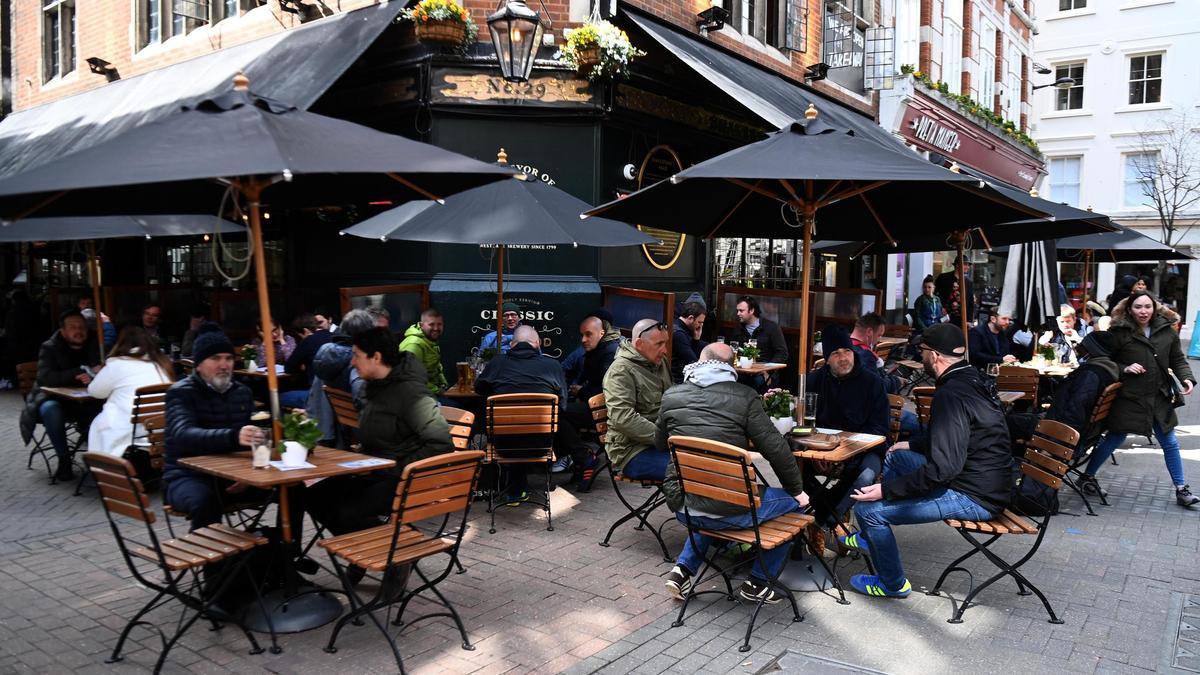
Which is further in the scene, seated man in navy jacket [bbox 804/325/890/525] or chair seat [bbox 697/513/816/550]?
seated man in navy jacket [bbox 804/325/890/525]

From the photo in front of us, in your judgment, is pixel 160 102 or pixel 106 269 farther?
pixel 106 269

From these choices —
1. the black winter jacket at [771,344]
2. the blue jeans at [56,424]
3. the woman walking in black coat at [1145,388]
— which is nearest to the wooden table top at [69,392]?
the blue jeans at [56,424]

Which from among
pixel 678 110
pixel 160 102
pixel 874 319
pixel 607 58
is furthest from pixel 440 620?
pixel 160 102

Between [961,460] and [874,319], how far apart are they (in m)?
2.78

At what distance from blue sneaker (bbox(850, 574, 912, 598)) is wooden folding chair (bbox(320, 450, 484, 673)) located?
7.68 feet

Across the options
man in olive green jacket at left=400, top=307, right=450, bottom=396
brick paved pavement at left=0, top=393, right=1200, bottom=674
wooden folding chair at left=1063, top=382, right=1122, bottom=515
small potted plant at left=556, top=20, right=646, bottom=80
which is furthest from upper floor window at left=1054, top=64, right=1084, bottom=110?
man in olive green jacket at left=400, top=307, right=450, bottom=396

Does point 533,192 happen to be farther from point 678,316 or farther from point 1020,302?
point 1020,302

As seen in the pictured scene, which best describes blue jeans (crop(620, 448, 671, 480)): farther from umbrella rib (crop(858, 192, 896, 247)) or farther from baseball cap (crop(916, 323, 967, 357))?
umbrella rib (crop(858, 192, 896, 247))

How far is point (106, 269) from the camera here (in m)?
16.0

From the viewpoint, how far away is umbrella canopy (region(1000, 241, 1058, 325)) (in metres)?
8.97

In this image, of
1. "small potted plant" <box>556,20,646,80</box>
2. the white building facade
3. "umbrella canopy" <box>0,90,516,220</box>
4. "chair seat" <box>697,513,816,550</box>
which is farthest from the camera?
the white building facade

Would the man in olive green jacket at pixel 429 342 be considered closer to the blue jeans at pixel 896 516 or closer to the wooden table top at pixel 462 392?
the wooden table top at pixel 462 392

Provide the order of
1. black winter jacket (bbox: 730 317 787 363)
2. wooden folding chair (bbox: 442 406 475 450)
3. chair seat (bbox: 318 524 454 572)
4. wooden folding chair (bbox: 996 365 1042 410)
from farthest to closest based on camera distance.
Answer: black winter jacket (bbox: 730 317 787 363), wooden folding chair (bbox: 996 365 1042 410), wooden folding chair (bbox: 442 406 475 450), chair seat (bbox: 318 524 454 572)

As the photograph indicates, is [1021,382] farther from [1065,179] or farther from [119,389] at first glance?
[1065,179]
